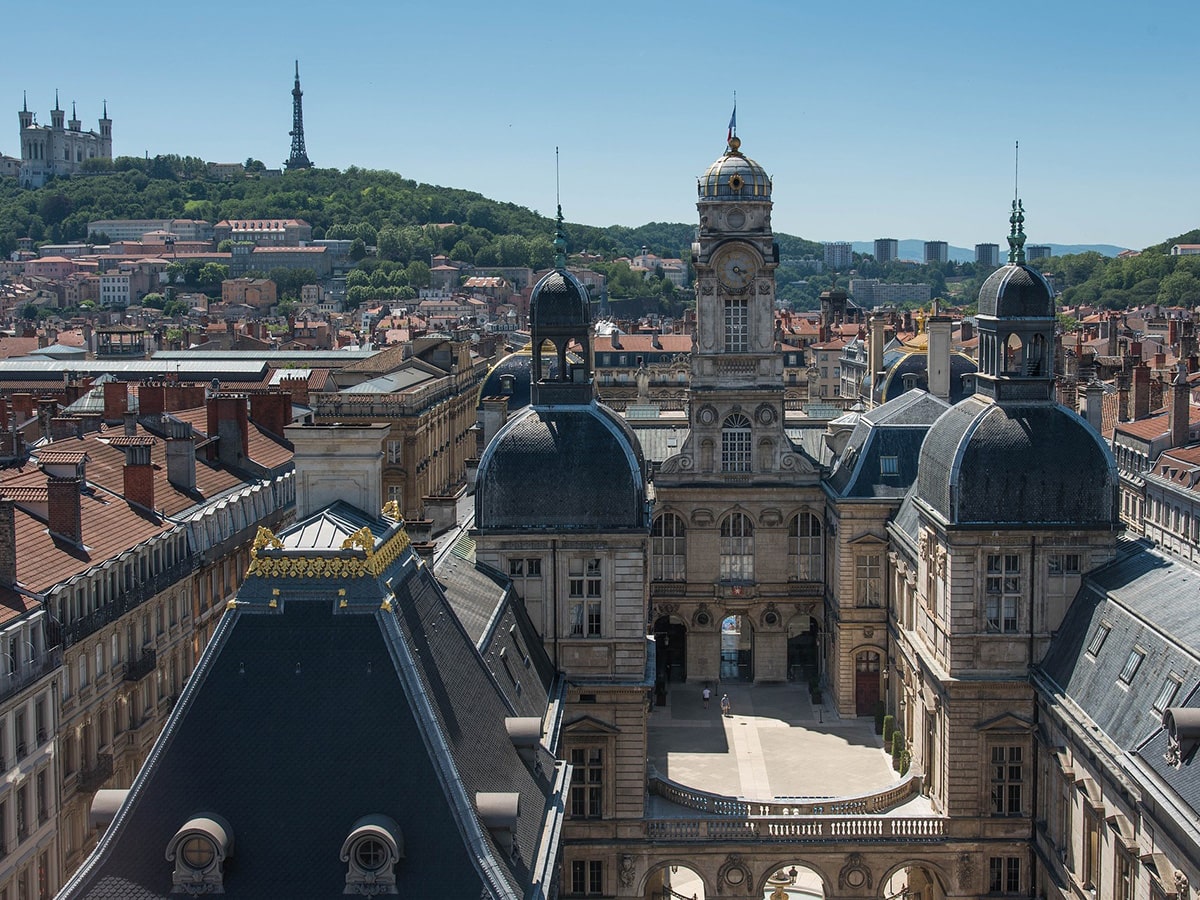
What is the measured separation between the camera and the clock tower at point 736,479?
7562cm

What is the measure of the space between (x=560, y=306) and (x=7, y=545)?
763 inches

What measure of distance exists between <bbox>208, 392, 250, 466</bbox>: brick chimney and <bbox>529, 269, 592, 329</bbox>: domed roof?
2327 centimetres

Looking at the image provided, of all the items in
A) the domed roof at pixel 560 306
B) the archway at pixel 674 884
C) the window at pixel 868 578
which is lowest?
the archway at pixel 674 884

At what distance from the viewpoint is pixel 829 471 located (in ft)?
249

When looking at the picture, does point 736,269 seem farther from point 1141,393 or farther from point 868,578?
point 1141,393

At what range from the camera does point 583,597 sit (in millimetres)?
52031

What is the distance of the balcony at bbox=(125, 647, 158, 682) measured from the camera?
53.7 m

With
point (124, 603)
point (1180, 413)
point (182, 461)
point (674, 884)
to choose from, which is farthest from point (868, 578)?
point (1180, 413)

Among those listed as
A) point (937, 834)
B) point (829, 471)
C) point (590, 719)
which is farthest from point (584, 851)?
point (829, 471)

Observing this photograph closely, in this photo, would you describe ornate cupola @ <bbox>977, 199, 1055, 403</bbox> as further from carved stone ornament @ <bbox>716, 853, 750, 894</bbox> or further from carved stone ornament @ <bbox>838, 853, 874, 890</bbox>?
carved stone ornament @ <bbox>716, 853, 750, 894</bbox>

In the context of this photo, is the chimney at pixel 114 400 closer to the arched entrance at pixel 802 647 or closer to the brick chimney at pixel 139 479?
the brick chimney at pixel 139 479

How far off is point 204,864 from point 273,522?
44.4 metres

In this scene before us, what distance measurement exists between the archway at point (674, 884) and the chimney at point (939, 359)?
30779 millimetres

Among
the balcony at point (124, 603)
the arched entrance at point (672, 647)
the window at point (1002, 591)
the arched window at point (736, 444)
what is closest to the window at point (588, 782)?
the window at point (1002, 591)
